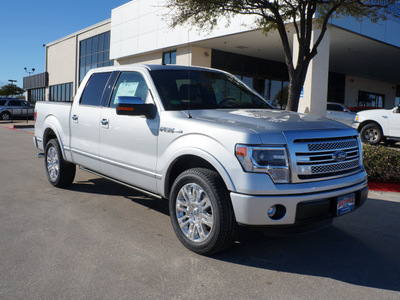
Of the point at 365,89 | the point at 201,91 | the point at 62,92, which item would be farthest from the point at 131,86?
the point at 62,92

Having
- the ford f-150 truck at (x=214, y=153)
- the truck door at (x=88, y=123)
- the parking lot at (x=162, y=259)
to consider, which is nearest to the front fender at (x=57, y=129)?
the truck door at (x=88, y=123)

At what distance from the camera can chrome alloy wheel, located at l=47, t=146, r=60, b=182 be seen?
6.23 m

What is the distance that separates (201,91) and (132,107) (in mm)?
970

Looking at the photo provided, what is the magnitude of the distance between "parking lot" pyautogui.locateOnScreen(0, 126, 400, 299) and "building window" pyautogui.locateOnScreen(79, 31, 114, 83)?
2582 cm

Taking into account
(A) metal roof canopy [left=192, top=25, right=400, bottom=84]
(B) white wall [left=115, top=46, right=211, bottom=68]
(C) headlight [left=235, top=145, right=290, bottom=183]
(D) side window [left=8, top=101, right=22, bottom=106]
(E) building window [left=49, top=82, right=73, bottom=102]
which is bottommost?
(C) headlight [left=235, top=145, right=290, bottom=183]

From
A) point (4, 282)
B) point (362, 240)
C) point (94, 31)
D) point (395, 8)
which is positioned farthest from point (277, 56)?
point (4, 282)

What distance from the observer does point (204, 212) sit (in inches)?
142

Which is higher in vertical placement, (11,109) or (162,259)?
(11,109)

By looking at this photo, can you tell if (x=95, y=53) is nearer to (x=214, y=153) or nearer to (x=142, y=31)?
(x=142, y=31)

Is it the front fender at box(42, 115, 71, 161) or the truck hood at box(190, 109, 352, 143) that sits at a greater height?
the truck hood at box(190, 109, 352, 143)

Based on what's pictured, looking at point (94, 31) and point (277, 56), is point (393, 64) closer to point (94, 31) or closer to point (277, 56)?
point (277, 56)

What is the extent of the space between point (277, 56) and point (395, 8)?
7866 mm

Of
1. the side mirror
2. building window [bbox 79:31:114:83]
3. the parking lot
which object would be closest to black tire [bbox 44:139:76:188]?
the parking lot

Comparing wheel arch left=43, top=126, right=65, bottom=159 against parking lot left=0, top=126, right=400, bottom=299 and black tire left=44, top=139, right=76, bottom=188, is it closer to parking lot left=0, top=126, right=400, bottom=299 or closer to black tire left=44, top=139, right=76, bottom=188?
black tire left=44, top=139, right=76, bottom=188
